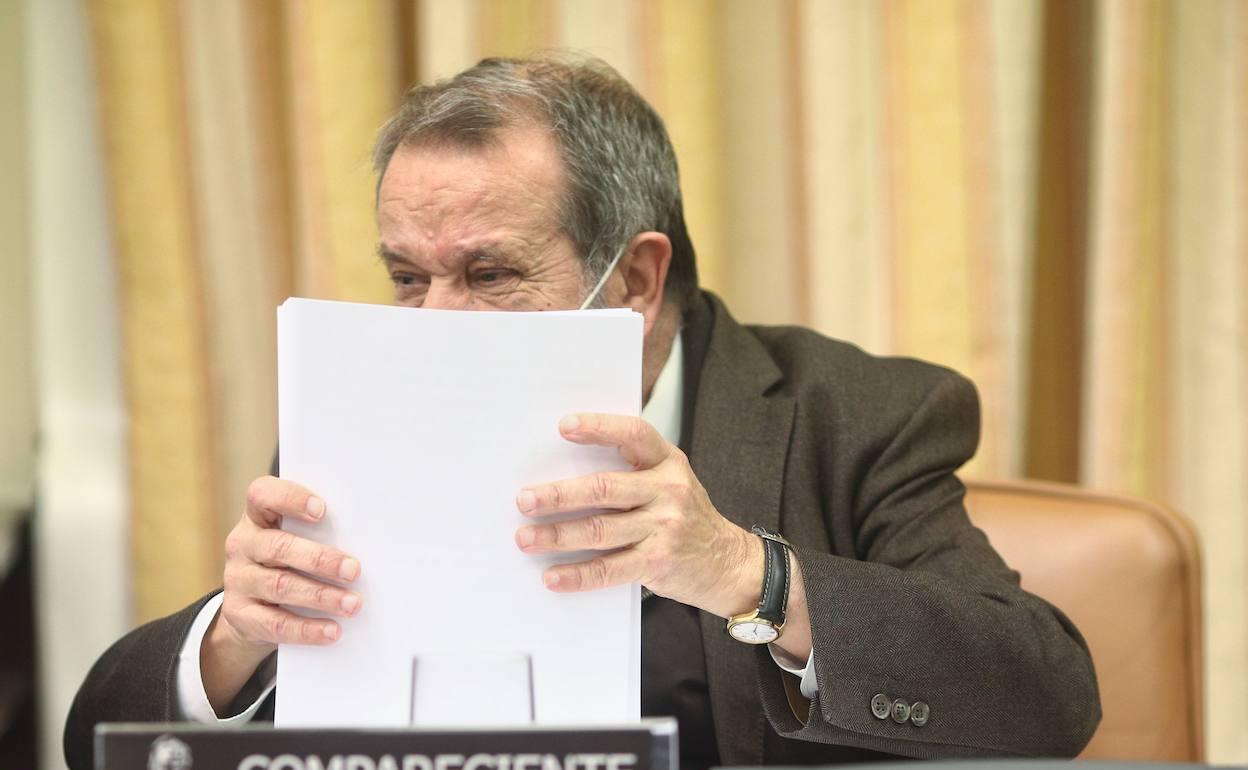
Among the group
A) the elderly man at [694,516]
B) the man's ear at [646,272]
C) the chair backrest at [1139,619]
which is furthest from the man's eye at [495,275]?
the chair backrest at [1139,619]

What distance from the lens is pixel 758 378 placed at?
1.46 m

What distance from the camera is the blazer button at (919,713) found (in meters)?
1.14

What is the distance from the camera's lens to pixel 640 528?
98 centimetres

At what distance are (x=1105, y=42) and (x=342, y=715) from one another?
62.3 inches

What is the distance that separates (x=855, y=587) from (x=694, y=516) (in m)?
0.22

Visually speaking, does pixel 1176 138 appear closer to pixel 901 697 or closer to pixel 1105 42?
pixel 1105 42

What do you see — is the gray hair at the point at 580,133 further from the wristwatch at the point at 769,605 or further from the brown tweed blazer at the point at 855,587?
the wristwatch at the point at 769,605

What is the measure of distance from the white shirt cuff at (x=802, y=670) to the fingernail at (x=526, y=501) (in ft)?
1.15

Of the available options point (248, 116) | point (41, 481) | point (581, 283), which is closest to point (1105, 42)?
point (581, 283)

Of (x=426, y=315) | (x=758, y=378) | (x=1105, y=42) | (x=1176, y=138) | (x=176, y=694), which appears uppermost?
(x=1105, y=42)

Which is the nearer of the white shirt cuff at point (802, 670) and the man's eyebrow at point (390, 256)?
the white shirt cuff at point (802, 670)

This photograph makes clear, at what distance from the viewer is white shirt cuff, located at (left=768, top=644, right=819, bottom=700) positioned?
3.79 feet

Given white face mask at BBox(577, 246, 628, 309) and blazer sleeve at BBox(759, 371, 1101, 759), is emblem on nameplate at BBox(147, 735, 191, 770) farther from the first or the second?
white face mask at BBox(577, 246, 628, 309)

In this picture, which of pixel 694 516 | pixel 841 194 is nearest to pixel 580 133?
pixel 694 516
